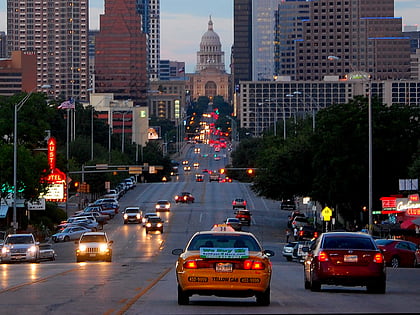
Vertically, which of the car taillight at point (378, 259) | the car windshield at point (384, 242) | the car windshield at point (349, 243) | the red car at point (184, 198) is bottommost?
the red car at point (184, 198)

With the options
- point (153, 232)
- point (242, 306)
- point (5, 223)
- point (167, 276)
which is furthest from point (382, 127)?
point (242, 306)

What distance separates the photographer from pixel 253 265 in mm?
20734

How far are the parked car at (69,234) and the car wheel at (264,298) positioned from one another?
156 feet

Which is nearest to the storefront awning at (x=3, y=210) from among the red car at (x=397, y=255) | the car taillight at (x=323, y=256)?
the red car at (x=397, y=255)

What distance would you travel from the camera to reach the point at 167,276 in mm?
32938

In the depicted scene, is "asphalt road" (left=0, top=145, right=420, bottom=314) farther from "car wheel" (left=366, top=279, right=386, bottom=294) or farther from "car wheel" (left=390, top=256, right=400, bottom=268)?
"car wheel" (left=390, top=256, right=400, bottom=268)

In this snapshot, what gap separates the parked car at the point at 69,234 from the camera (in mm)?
67688

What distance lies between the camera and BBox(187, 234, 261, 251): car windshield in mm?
21203

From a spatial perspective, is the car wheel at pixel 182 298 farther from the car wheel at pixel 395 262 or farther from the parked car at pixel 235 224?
the parked car at pixel 235 224

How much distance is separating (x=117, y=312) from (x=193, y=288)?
1.69 meters

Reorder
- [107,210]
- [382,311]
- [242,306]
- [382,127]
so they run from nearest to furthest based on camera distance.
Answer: [382,311] < [242,306] < [382,127] < [107,210]

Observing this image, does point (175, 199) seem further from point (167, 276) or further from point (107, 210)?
point (167, 276)

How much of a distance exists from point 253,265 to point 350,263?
4377mm

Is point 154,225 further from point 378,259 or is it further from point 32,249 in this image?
point 378,259
